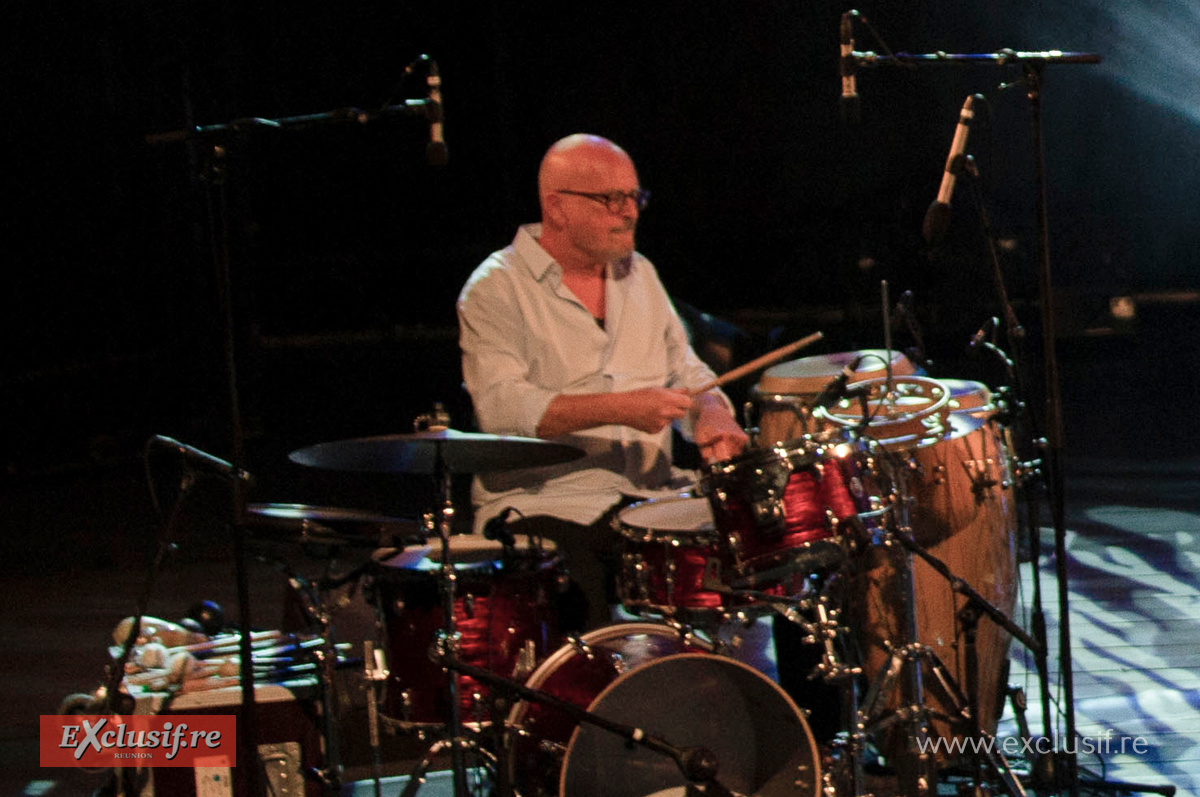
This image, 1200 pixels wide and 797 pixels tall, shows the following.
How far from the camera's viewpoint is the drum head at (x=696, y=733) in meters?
2.74

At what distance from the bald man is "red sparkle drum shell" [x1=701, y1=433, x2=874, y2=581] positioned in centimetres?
54

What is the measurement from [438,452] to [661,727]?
2.44 feet

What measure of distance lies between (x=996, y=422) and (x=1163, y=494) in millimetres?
3404

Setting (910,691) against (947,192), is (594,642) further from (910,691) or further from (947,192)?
(947,192)

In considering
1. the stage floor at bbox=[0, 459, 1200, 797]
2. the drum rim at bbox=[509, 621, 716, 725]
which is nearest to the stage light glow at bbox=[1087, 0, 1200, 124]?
the stage floor at bbox=[0, 459, 1200, 797]

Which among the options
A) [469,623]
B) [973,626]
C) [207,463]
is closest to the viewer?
[207,463]

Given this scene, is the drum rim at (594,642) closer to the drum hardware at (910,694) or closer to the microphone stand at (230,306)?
the drum hardware at (910,694)

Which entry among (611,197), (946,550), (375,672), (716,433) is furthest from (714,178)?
(375,672)

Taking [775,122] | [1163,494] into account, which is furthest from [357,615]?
[775,122]

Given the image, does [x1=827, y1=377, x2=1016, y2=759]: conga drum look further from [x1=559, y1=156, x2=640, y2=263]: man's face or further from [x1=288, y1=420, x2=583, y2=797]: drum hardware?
[x1=288, y1=420, x2=583, y2=797]: drum hardware

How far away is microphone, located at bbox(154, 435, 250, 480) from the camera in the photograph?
9.04 feet

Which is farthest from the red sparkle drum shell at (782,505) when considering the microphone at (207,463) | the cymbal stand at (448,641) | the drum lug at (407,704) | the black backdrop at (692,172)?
the black backdrop at (692,172)

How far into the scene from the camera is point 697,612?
296 centimetres

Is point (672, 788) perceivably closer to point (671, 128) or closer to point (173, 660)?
point (173, 660)
